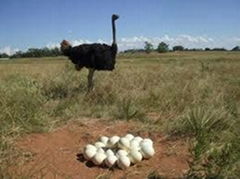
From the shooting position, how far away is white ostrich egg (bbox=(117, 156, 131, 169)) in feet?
19.0

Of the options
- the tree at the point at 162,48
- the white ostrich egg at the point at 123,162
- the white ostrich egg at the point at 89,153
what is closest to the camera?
the white ostrich egg at the point at 123,162

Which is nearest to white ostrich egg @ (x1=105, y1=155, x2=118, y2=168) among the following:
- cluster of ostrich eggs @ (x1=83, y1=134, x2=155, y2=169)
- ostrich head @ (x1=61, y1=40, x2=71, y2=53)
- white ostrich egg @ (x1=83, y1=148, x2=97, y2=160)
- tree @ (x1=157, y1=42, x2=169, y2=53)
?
cluster of ostrich eggs @ (x1=83, y1=134, x2=155, y2=169)

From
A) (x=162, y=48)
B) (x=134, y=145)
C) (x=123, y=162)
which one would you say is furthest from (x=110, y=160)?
(x=162, y=48)

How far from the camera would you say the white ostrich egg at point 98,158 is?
19.3ft

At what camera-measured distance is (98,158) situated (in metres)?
5.88

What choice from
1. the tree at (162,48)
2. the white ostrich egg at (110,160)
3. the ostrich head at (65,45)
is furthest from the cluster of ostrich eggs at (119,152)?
the tree at (162,48)

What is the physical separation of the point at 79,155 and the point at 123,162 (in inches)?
27.0

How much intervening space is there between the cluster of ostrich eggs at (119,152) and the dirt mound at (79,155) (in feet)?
0.27

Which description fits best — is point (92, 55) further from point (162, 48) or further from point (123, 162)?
point (162, 48)

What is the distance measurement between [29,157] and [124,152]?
3.69ft

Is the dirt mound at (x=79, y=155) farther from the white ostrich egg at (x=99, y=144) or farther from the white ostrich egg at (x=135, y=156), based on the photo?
the white ostrich egg at (x=99, y=144)

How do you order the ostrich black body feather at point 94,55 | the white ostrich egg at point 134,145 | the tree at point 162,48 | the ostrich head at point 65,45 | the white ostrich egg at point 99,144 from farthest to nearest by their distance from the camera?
the tree at point 162,48, the ostrich head at point 65,45, the ostrich black body feather at point 94,55, the white ostrich egg at point 99,144, the white ostrich egg at point 134,145

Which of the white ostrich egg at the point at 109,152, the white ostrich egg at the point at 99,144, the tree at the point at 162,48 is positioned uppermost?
the white ostrich egg at the point at 99,144

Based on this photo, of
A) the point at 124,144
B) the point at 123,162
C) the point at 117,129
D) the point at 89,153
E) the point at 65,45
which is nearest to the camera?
the point at 123,162
